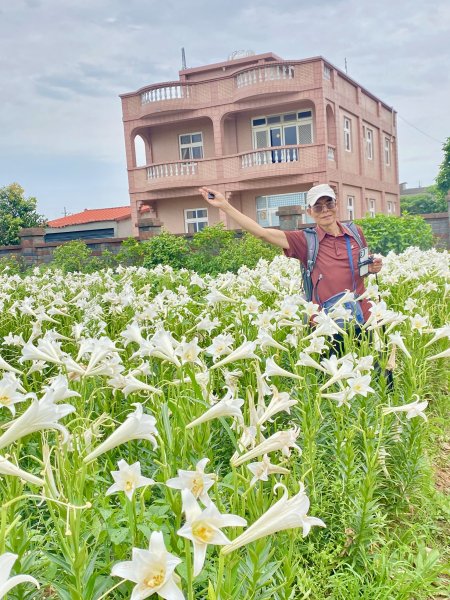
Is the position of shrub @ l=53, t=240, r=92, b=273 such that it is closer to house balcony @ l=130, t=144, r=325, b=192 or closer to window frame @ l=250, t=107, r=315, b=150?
house balcony @ l=130, t=144, r=325, b=192

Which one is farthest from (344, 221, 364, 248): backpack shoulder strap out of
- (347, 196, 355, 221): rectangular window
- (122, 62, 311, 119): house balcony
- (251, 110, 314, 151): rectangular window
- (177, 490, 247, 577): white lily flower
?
(347, 196, 355, 221): rectangular window

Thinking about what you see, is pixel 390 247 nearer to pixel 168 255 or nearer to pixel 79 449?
pixel 168 255

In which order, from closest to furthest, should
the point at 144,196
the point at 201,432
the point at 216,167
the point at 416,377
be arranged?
the point at 201,432, the point at 416,377, the point at 216,167, the point at 144,196

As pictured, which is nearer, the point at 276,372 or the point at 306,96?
the point at 276,372

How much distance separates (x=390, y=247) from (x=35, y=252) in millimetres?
10084

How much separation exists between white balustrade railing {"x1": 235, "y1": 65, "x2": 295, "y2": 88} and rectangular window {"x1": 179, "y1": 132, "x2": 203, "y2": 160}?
13.2 feet

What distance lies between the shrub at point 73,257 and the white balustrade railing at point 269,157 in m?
11.3

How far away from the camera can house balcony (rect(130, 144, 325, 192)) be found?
24.2 metres

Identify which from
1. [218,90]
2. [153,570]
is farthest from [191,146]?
[153,570]

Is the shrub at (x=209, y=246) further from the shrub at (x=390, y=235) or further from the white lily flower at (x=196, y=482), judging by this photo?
the white lily flower at (x=196, y=482)

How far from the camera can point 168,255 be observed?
13.4 metres

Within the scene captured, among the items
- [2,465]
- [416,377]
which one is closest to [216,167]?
[416,377]

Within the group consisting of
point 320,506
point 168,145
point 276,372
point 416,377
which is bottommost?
point 320,506

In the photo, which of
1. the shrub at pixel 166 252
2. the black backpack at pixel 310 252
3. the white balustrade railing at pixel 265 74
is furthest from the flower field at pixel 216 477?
the white balustrade railing at pixel 265 74
